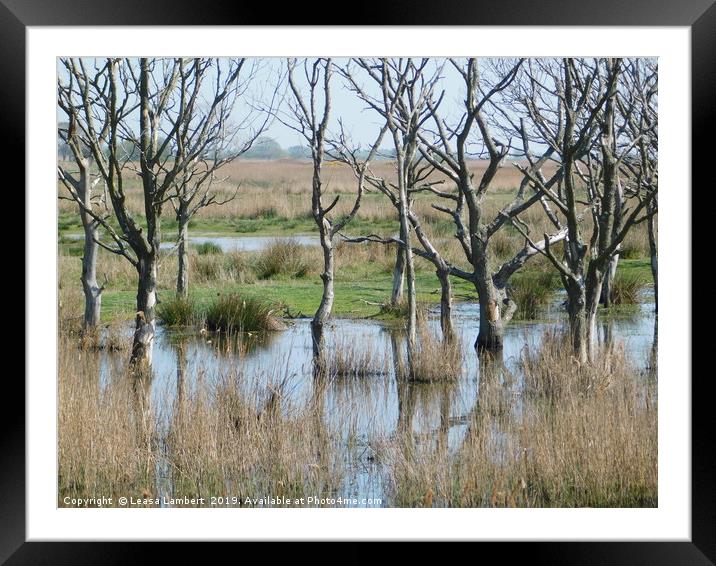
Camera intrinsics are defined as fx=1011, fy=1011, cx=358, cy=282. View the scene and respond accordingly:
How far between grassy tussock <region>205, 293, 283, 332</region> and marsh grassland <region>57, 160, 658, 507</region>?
0.04 ft

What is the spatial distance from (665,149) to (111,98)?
9.32 feet

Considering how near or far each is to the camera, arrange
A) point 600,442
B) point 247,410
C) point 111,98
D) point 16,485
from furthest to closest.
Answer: point 111,98
point 247,410
point 600,442
point 16,485

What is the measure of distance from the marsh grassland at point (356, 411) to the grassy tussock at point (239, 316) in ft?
0.04

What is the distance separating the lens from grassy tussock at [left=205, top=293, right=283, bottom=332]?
7.34 metres

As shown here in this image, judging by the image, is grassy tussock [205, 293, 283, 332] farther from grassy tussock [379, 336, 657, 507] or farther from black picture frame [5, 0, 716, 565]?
black picture frame [5, 0, 716, 565]

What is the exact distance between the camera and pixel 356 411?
5113 mm

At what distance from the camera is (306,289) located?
28.0ft

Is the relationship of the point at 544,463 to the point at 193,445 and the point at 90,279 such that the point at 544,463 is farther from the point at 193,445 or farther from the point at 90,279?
the point at 90,279

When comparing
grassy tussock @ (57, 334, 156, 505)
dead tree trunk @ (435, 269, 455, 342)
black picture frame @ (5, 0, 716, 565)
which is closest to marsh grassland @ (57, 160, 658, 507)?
grassy tussock @ (57, 334, 156, 505)

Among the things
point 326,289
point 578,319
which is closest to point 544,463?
point 578,319
